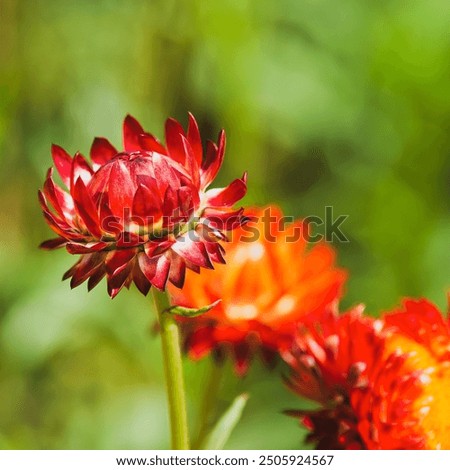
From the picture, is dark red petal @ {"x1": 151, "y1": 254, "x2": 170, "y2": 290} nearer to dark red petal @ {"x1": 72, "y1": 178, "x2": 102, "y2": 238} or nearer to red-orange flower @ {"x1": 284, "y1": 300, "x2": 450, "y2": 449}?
dark red petal @ {"x1": 72, "y1": 178, "x2": 102, "y2": 238}

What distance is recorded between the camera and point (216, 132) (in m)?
1.21

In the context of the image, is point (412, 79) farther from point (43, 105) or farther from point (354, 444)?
point (354, 444)

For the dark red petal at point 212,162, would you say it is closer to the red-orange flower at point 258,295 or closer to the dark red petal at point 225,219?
the dark red petal at point 225,219

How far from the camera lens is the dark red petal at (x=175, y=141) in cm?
49

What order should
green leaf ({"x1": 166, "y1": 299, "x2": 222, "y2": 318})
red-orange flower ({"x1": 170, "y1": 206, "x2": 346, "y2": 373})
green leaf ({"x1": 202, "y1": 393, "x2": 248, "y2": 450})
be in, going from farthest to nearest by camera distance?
red-orange flower ({"x1": 170, "y1": 206, "x2": 346, "y2": 373}) → green leaf ({"x1": 202, "y1": 393, "x2": 248, "y2": 450}) → green leaf ({"x1": 166, "y1": 299, "x2": 222, "y2": 318})

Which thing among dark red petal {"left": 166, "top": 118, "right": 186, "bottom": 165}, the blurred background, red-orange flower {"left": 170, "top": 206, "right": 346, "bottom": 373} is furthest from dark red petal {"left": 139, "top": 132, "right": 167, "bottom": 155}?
the blurred background

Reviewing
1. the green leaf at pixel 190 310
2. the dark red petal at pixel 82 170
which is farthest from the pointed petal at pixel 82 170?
the green leaf at pixel 190 310

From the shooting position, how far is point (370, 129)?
1272 mm

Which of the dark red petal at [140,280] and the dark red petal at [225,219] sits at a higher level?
the dark red petal at [225,219]

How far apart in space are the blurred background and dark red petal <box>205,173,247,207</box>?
60 cm

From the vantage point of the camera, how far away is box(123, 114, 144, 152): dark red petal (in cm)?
52

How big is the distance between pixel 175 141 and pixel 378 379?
8.0 inches
